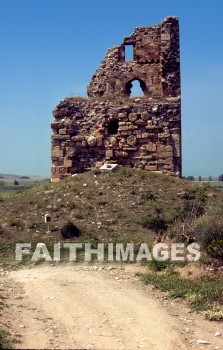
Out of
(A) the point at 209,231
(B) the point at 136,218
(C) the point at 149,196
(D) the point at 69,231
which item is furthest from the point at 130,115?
(A) the point at 209,231

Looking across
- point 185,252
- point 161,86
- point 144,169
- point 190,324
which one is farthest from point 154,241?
point 161,86

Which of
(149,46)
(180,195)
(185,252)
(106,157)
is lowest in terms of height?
(185,252)

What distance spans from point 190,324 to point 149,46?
1450 cm

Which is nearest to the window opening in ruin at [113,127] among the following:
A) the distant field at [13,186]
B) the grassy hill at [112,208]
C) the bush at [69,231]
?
the grassy hill at [112,208]

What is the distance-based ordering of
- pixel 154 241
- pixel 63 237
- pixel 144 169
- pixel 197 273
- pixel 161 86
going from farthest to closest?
pixel 161 86 < pixel 144 169 < pixel 63 237 < pixel 154 241 < pixel 197 273

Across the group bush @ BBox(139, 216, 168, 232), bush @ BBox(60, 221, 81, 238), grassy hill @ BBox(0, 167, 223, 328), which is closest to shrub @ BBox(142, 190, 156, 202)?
grassy hill @ BBox(0, 167, 223, 328)

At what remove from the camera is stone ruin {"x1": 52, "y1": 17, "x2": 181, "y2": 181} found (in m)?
17.1

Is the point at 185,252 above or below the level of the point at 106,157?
below

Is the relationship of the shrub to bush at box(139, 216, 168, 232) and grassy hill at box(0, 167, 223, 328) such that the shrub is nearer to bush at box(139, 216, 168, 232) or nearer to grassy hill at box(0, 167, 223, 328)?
grassy hill at box(0, 167, 223, 328)

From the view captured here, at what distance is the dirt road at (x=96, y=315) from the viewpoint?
231 inches

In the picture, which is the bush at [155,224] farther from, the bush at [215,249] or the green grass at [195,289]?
the bush at [215,249]

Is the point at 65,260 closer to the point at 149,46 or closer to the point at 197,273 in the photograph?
the point at 197,273

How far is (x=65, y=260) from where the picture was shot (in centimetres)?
1050

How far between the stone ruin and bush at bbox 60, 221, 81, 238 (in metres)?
5.98
